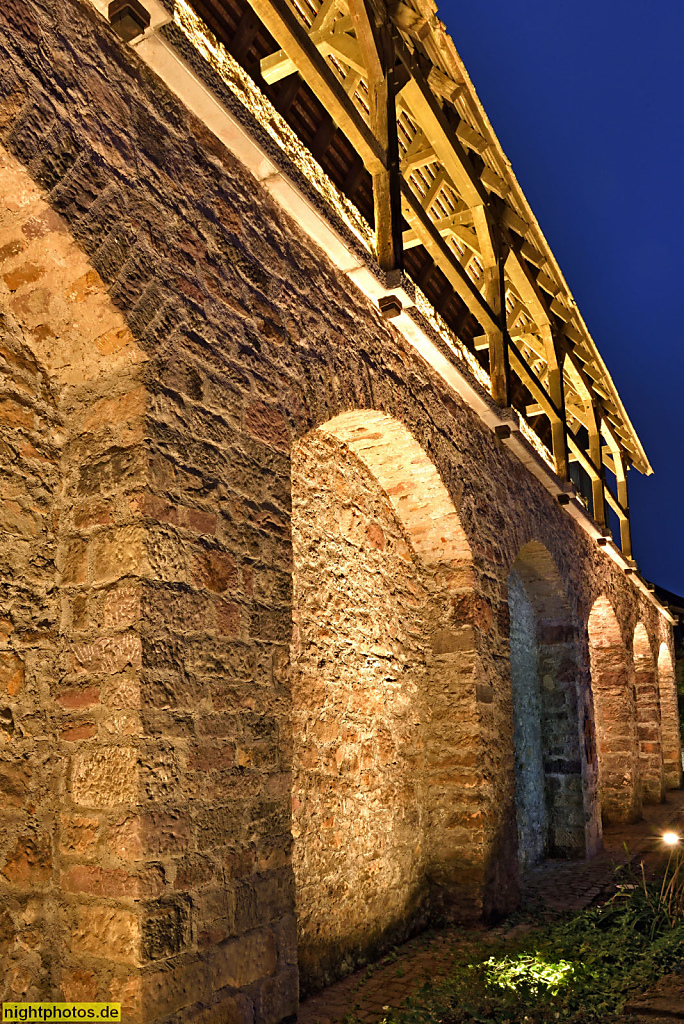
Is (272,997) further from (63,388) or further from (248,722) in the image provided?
(63,388)

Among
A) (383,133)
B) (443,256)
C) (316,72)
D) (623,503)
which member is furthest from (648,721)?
(316,72)

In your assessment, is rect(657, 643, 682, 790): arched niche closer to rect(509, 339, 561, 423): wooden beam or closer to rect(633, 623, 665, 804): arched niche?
rect(633, 623, 665, 804): arched niche

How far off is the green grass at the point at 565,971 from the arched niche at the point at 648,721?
684cm

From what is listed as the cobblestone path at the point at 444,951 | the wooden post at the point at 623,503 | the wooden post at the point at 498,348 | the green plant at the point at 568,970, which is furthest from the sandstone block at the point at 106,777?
the wooden post at the point at 623,503

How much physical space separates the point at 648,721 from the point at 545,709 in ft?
15.0

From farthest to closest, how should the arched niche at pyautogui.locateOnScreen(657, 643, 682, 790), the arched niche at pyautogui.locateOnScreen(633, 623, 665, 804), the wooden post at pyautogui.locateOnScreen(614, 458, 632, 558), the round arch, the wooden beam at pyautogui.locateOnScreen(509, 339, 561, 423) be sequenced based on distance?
1. the arched niche at pyautogui.locateOnScreen(657, 643, 682, 790)
2. the arched niche at pyautogui.locateOnScreen(633, 623, 665, 804)
3. the wooden post at pyautogui.locateOnScreen(614, 458, 632, 558)
4. the wooden beam at pyautogui.locateOnScreen(509, 339, 561, 423)
5. the round arch

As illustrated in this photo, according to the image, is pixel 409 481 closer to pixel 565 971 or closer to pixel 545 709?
pixel 565 971

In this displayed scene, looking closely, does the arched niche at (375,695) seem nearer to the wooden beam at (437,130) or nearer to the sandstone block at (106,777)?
the sandstone block at (106,777)

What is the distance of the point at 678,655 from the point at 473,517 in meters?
11.9

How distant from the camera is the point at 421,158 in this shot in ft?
17.3

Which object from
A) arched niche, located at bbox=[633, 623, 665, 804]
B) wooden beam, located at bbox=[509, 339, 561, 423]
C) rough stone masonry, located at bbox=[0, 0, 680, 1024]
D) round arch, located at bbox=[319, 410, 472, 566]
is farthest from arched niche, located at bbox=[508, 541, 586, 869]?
arched niche, located at bbox=[633, 623, 665, 804]

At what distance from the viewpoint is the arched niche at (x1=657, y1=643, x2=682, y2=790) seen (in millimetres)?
12812

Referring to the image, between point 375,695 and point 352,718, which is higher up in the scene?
point 375,695

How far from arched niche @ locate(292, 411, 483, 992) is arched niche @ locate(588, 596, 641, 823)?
14.3 ft
